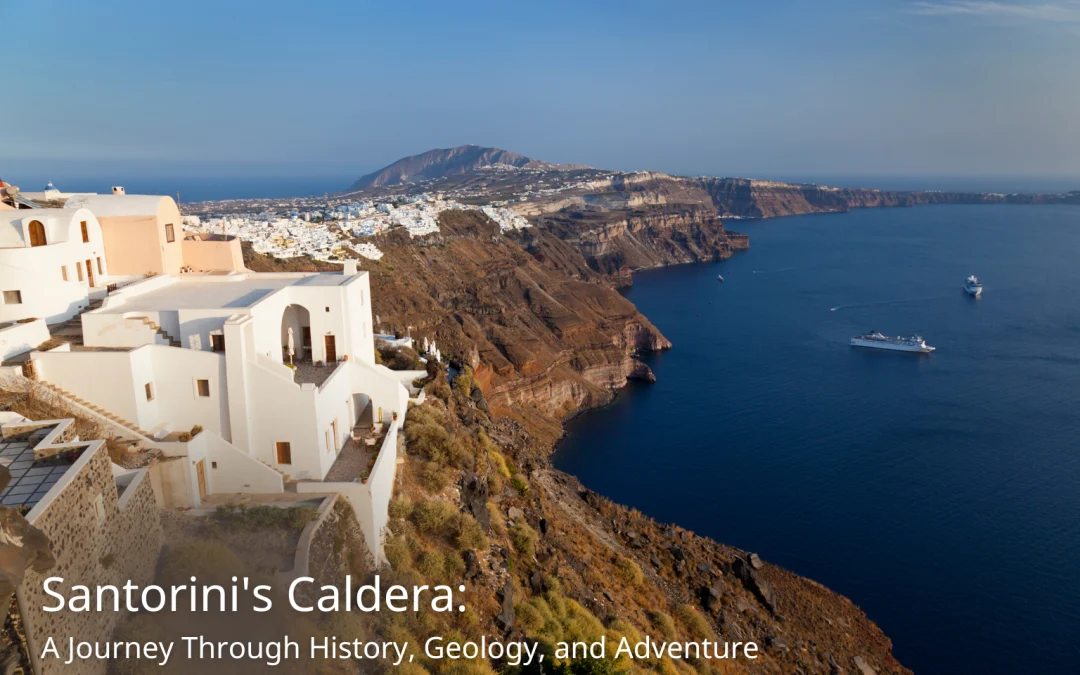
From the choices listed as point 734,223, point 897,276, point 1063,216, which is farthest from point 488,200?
point 1063,216

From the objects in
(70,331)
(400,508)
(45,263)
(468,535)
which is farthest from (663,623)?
(45,263)

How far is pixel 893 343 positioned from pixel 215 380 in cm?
6007

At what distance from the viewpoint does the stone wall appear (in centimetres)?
673

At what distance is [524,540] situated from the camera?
54.4 ft

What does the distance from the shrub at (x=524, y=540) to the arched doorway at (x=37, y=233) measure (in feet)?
41.6

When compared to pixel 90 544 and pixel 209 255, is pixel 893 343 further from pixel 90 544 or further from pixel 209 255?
pixel 90 544

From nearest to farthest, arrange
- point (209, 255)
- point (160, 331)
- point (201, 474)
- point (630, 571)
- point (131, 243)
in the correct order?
point (201, 474)
point (160, 331)
point (131, 243)
point (209, 255)
point (630, 571)

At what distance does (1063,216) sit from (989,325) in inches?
5165

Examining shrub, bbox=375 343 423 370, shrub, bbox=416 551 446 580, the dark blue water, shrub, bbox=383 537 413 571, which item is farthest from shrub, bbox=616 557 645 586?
the dark blue water

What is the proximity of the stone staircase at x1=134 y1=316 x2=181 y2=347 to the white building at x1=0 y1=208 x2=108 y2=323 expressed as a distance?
2.45 m

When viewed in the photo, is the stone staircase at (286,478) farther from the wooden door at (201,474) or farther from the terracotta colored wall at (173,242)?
the terracotta colored wall at (173,242)

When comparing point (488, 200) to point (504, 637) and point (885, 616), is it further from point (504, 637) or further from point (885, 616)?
point (504, 637)

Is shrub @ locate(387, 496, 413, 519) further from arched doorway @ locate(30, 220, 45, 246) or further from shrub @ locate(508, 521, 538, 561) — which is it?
arched doorway @ locate(30, 220, 45, 246)

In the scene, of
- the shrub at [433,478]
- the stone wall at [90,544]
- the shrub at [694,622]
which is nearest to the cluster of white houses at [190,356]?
the shrub at [433,478]
